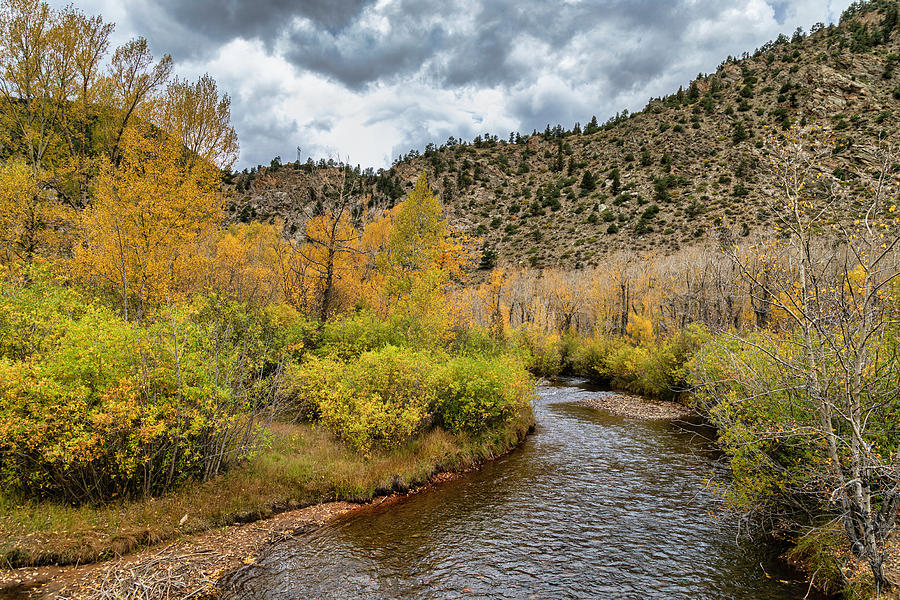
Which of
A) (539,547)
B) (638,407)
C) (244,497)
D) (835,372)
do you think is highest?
(835,372)

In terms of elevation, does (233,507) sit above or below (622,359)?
below

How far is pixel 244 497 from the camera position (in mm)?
9469

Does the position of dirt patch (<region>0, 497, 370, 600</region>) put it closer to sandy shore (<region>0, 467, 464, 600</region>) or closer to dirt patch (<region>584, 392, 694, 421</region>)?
sandy shore (<region>0, 467, 464, 600</region>)

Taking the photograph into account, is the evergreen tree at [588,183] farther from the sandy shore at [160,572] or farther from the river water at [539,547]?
the sandy shore at [160,572]

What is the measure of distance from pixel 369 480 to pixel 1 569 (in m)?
6.70

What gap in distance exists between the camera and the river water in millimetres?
7168

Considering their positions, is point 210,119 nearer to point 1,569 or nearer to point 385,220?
point 385,220

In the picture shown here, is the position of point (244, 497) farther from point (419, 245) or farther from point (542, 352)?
point (542, 352)

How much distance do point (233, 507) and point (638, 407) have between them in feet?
68.6

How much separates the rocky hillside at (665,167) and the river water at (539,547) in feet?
114

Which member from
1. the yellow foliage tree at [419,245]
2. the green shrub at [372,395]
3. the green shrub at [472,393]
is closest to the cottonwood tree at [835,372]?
the green shrub at [472,393]

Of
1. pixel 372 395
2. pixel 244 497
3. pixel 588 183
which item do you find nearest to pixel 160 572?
pixel 244 497

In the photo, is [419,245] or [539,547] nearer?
[539,547]

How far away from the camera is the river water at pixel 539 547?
717 cm
